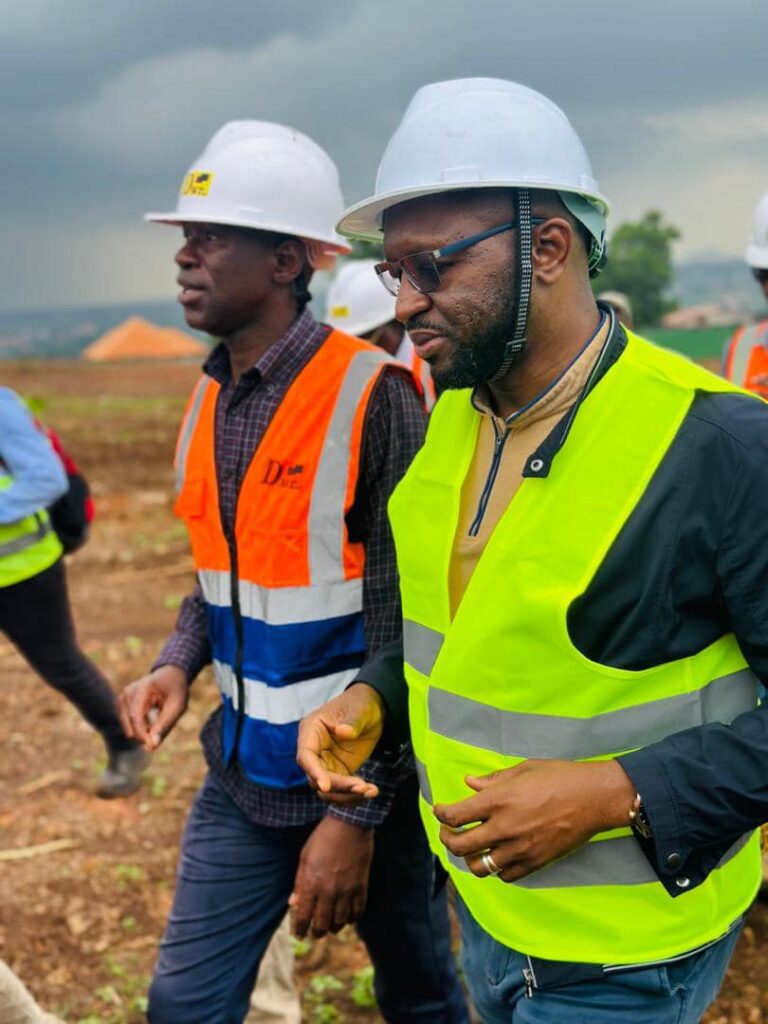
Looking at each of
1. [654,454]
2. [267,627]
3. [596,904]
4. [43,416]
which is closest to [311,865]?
[267,627]

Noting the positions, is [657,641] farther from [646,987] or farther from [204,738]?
[204,738]

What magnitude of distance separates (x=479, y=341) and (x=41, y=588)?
130 inches

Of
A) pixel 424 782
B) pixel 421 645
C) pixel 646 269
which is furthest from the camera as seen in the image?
pixel 646 269

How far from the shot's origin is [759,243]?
4.99m

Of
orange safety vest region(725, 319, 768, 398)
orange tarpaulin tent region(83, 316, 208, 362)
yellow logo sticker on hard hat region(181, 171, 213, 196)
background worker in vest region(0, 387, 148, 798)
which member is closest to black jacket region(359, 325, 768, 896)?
yellow logo sticker on hard hat region(181, 171, 213, 196)

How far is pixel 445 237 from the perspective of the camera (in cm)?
194

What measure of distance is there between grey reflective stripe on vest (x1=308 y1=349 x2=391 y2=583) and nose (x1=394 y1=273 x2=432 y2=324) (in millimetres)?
707

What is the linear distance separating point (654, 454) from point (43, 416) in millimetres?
20571

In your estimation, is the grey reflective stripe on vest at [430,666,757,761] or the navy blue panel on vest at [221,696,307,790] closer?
the grey reflective stripe on vest at [430,666,757,761]

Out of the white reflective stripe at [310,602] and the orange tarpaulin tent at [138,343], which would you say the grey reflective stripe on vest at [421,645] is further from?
the orange tarpaulin tent at [138,343]

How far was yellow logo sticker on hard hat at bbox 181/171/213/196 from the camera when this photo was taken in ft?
9.77

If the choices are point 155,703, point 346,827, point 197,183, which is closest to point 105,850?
point 155,703

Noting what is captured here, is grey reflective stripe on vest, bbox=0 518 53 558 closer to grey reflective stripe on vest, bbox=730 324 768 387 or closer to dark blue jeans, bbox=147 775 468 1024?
dark blue jeans, bbox=147 775 468 1024

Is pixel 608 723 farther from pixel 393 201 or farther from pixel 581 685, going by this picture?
pixel 393 201
